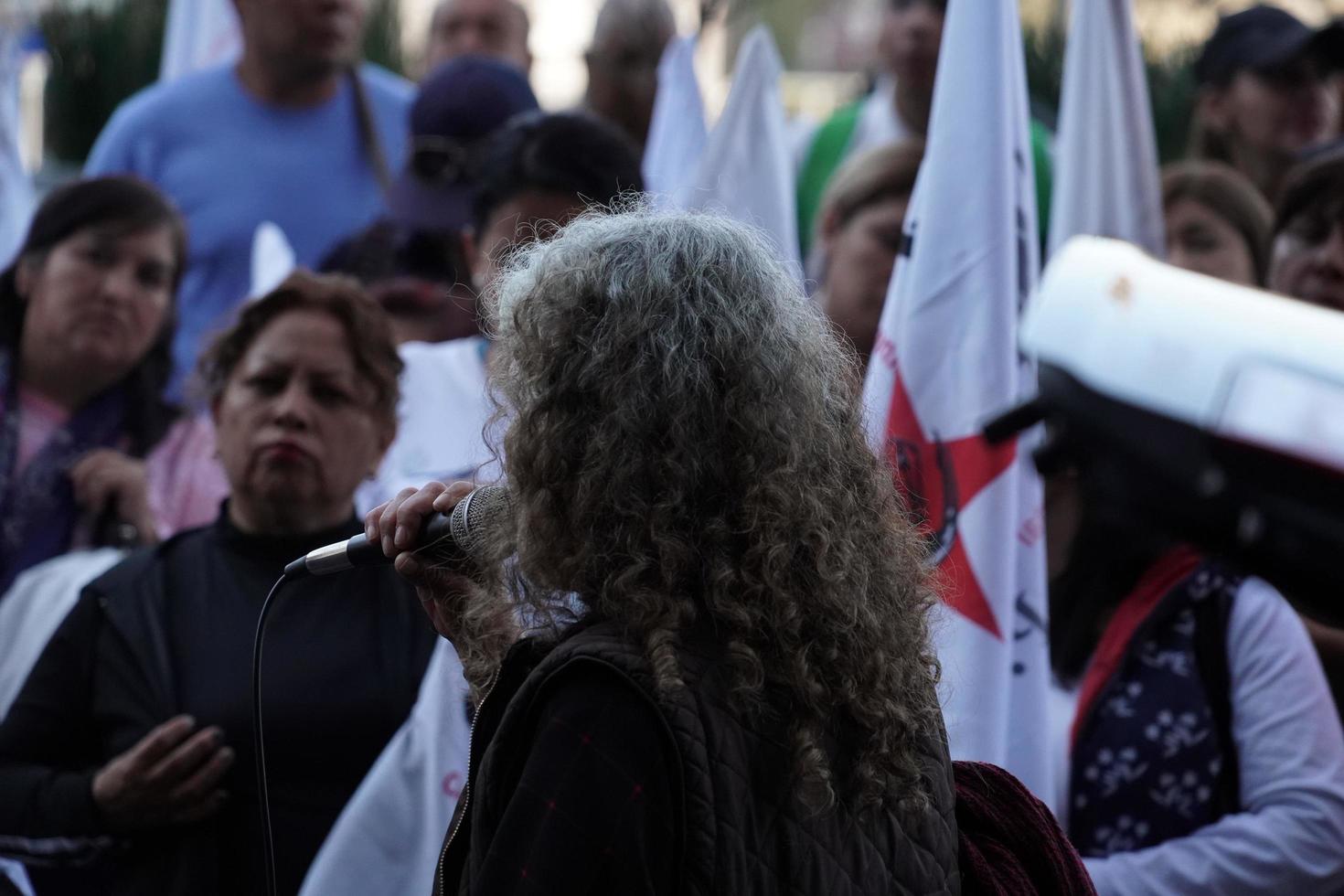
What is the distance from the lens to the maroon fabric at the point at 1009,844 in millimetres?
1924

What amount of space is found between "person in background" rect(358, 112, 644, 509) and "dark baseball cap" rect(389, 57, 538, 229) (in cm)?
64

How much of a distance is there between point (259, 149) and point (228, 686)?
2618 mm

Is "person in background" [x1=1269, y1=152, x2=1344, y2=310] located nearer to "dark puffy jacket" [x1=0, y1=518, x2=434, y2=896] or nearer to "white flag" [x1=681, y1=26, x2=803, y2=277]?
"white flag" [x1=681, y1=26, x2=803, y2=277]

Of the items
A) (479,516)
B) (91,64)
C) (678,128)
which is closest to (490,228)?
(678,128)

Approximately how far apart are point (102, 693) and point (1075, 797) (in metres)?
1.74

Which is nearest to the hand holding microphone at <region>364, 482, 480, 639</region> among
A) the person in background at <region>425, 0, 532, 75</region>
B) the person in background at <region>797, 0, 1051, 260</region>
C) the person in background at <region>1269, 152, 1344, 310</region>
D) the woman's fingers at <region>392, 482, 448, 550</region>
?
the woman's fingers at <region>392, 482, 448, 550</region>

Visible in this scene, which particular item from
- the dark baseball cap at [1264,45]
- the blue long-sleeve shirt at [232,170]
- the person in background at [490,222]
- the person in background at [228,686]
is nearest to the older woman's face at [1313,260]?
the dark baseball cap at [1264,45]

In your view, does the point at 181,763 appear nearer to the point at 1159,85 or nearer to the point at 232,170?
the point at 232,170

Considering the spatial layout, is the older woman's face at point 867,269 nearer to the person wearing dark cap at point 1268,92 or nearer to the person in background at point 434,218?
the person in background at point 434,218

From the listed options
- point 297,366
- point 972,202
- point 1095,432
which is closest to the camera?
point 1095,432

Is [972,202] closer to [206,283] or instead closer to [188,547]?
[188,547]

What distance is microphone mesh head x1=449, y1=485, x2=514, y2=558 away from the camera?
188 centimetres

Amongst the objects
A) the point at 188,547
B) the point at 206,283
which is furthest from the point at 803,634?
the point at 206,283

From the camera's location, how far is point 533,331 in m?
1.83
